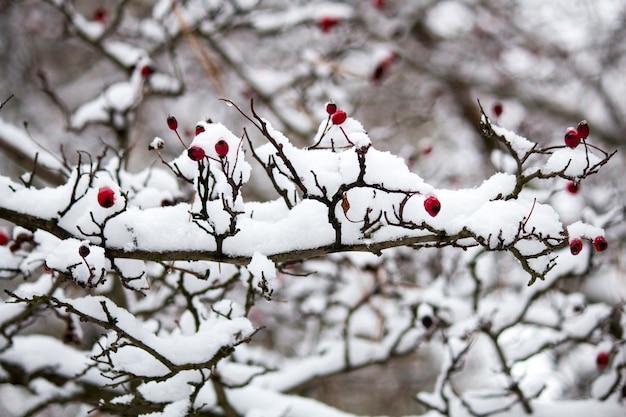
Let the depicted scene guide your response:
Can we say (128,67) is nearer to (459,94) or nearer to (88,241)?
(88,241)

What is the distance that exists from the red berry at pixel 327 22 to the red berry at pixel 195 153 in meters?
3.68

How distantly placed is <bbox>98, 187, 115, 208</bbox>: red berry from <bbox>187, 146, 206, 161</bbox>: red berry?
353 mm

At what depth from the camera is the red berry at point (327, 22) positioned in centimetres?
492

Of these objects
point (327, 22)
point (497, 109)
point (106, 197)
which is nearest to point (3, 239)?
point (106, 197)

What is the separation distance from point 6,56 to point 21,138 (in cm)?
513

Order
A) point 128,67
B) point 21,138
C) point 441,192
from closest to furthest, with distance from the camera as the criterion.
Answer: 1. point 441,192
2. point 21,138
3. point 128,67

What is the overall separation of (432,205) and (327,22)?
147 inches

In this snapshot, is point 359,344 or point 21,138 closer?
point 21,138

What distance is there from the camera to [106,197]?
1749 mm

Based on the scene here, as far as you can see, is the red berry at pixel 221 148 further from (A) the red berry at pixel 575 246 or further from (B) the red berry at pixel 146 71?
(B) the red berry at pixel 146 71

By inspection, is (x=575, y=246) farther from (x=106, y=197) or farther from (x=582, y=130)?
(x=106, y=197)

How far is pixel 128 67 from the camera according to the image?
164 inches

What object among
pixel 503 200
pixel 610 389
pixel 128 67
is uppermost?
pixel 128 67

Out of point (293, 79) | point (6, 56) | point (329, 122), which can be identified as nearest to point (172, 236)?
point (329, 122)
